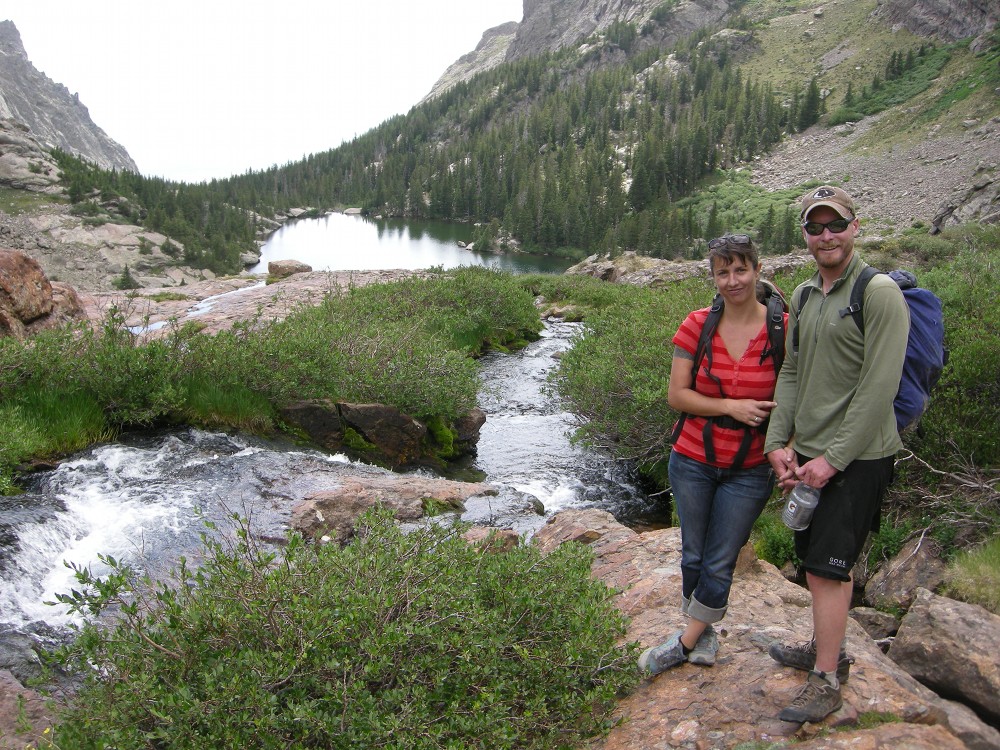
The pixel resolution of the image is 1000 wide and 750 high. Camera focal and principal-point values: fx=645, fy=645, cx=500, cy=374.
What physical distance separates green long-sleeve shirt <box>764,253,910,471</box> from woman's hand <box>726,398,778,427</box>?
0.08 meters

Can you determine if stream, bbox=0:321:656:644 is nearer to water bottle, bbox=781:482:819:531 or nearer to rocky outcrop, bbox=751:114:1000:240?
water bottle, bbox=781:482:819:531

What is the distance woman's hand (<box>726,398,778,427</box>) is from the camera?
3.83 meters

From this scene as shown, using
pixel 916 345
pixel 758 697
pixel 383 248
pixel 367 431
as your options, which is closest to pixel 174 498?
pixel 367 431

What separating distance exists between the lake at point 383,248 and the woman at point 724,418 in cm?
5268

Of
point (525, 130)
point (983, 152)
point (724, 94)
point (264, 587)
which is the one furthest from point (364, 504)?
point (525, 130)

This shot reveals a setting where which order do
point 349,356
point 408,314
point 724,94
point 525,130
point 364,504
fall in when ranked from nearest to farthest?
1. point 364,504
2. point 349,356
3. point 408,314
4. point 724,94
5. point 525,130

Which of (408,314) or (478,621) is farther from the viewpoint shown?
(408,314)

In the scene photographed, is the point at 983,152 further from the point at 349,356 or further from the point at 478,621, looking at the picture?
the point at 478,621

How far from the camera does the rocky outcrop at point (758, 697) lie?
3.43 meters

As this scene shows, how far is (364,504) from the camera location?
26.0 ft

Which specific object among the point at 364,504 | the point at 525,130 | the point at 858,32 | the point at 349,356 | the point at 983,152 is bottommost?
the point at 364,504

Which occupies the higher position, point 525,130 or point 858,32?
point 858,32

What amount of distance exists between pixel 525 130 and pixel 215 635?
145m

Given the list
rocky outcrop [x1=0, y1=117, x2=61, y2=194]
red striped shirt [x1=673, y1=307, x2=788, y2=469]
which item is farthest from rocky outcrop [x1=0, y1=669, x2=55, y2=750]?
rocky outcrop [x1=0, y1=117, x2=61, y2=194]
